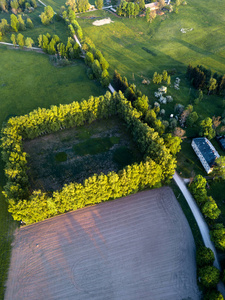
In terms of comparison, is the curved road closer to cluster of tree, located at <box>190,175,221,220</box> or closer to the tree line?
cluster of tree, located at <box>190,175,221,220</box>

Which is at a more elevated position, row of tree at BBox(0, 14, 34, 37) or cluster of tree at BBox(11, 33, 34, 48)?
row of tree at BBox(0, 14, 34, 37)

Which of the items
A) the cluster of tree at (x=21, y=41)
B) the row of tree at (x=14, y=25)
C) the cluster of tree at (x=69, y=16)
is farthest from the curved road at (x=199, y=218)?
the row of tree at (x=14, y=25)

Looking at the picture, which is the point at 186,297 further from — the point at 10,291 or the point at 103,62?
the point at 103,62

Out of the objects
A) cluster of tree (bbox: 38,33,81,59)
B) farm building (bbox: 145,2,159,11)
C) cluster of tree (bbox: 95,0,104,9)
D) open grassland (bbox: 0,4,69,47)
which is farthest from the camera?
cluster of tree (bbox: 95,0,104,9)

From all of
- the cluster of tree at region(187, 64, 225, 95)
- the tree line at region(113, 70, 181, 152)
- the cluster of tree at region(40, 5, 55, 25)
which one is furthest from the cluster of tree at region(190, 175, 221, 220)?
the cluster of tree at region(40, 5, 55, 25)

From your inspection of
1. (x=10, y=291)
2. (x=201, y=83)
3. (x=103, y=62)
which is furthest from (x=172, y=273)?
(x=103, y=62)

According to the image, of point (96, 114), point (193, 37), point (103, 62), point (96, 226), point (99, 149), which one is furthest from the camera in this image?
point (193, 37)
